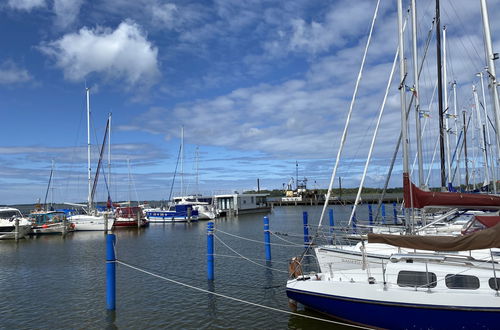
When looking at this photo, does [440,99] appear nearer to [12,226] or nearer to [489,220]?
[489,220]

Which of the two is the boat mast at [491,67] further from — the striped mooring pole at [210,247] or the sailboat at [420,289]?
the striped mooring pole at [210,247]

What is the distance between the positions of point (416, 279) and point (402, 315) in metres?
1.14

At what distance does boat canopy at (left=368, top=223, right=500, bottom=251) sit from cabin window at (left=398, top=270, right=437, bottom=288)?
96 centimetres

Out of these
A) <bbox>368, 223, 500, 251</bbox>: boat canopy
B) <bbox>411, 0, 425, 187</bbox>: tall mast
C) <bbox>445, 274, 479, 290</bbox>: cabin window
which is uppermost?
<bbox>411, 0, 425, 187</bbox>: tall mast

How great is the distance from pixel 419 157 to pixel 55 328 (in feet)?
57.2

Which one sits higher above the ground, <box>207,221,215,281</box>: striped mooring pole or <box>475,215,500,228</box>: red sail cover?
<box>475,215,500,228</box>: red sail cover

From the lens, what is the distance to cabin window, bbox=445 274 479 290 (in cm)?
1034

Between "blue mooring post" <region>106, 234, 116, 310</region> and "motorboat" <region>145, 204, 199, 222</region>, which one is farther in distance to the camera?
"motorboat" <region>145, 204, 199, 222</region>

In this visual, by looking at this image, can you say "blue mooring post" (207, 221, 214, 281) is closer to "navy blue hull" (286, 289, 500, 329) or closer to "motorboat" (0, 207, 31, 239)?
"navy blue hull" (286, 289, 500, 329)

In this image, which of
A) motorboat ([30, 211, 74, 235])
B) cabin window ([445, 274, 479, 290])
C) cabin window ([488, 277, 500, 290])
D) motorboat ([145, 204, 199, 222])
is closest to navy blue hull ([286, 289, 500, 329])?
cabin window ([488, 277, 500, 290])

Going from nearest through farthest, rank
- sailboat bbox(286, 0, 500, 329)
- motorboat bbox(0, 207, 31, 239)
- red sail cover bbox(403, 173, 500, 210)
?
sailboat bbox(286, 0, 500, 329)
red sail cover bbox(403, 173, 500, 210)
motorboat bbox(0, 207, 31, 239)

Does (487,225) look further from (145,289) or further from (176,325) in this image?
(145,289)

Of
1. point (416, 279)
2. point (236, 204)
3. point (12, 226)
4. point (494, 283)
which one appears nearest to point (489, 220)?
point (494, 283)

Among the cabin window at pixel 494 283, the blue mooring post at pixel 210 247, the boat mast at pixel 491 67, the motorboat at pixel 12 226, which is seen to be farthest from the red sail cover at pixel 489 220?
the motorboat at pixel 12 226
